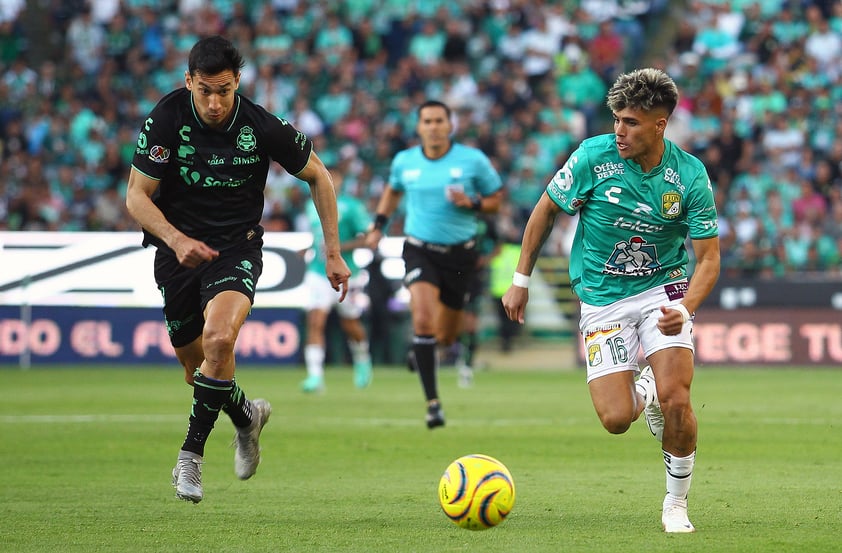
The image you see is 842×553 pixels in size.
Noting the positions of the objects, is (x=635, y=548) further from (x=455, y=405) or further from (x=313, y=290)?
(x=313, y=290)

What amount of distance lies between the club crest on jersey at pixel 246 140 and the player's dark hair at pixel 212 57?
39 cm

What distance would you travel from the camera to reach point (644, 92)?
23.3 feet

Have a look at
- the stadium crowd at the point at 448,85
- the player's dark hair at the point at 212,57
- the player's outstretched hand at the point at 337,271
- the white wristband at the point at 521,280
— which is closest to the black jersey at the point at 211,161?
the player's dark hair at the point at 212,57

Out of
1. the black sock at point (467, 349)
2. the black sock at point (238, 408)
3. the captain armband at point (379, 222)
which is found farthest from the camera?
the black sock at point (467, 349)

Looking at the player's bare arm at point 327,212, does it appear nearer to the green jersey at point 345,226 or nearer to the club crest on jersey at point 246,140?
the club crest on jersey at point 246,140

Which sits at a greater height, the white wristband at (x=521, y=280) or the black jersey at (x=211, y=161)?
the black jersey at (x=211, y=161)

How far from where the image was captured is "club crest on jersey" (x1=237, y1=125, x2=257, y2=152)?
7980mm

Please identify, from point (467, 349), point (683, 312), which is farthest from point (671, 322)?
point (467, 349)

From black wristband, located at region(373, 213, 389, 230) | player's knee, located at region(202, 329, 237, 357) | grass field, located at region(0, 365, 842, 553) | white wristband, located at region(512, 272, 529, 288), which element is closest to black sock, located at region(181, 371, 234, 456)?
player's knee, located at region(202, 329, 237, 357)

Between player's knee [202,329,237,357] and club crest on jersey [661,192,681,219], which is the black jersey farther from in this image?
club crest on jersey [661,192,681,219]

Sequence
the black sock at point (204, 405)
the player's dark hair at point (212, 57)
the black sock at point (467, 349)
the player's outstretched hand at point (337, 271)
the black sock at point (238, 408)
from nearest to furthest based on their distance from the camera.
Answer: the player's dark hair at point (212, 57) → the black sock at point (204, 405) → the player's outstretched hand at point (337, 271) → the black sock at point (238, 408) → the black sock at point (467, 349)

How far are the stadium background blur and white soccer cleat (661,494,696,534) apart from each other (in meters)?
15.7

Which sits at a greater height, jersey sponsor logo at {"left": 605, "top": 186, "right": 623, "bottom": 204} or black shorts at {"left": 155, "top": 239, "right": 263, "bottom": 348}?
jersey sponsor logo at {"left": 605, "top": 186, "right": 623, "bottom": 204}

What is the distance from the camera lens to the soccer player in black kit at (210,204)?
7719 mm
